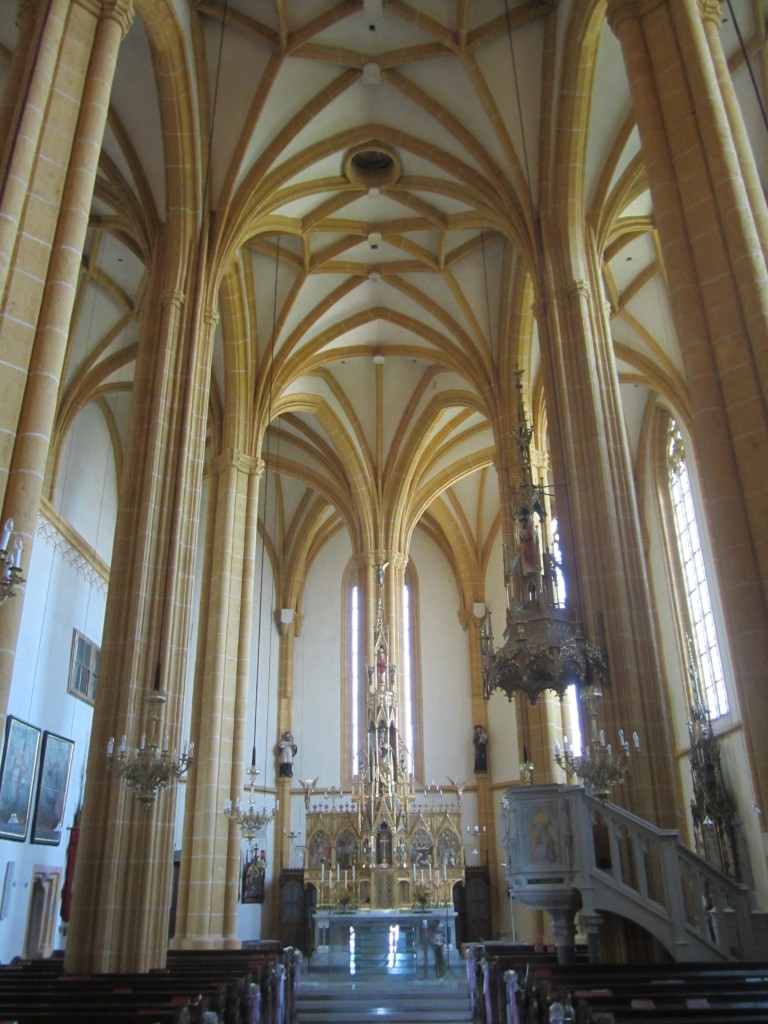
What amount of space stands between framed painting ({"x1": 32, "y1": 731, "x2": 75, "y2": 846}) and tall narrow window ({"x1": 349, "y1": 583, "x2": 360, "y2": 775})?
10398 millimetres

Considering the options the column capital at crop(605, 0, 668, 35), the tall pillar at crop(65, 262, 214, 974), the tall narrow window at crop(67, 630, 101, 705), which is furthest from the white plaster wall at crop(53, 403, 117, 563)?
the column capital at crop(605, 0, 668, 35)

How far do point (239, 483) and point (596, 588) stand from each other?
370 inches

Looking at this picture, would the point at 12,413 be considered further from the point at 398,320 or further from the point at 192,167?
the point at 398,320

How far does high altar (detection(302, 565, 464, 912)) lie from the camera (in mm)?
21641

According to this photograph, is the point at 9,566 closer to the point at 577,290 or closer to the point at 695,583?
the point at 577,290

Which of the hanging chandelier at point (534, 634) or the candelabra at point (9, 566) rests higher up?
the hanging chandelier at point (534, 634)

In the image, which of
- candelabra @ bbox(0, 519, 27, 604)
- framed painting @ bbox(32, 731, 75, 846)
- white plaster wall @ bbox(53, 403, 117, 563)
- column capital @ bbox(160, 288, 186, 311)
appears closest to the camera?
candelabra @ bbox(0, 519, 27, 604)

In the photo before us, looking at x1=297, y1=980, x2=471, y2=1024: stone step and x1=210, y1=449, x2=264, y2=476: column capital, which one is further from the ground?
x1=210, y1=449, x2=264, y2=476: column capital

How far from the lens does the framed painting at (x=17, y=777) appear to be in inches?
628

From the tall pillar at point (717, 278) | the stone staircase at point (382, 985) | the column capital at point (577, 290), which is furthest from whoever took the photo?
the column capital at point (577, 290)

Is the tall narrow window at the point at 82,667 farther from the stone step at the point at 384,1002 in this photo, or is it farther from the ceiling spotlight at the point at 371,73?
the ceiling spotlight at the point at 371,73

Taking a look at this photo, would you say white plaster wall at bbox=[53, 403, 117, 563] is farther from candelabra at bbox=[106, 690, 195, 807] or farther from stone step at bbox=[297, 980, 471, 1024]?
stone step at bbox=[297, 980, 471, 1024]

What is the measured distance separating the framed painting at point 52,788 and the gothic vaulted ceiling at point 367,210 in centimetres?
734

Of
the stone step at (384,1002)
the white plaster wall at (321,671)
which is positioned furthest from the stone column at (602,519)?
the white plaster wall at (321,671)
